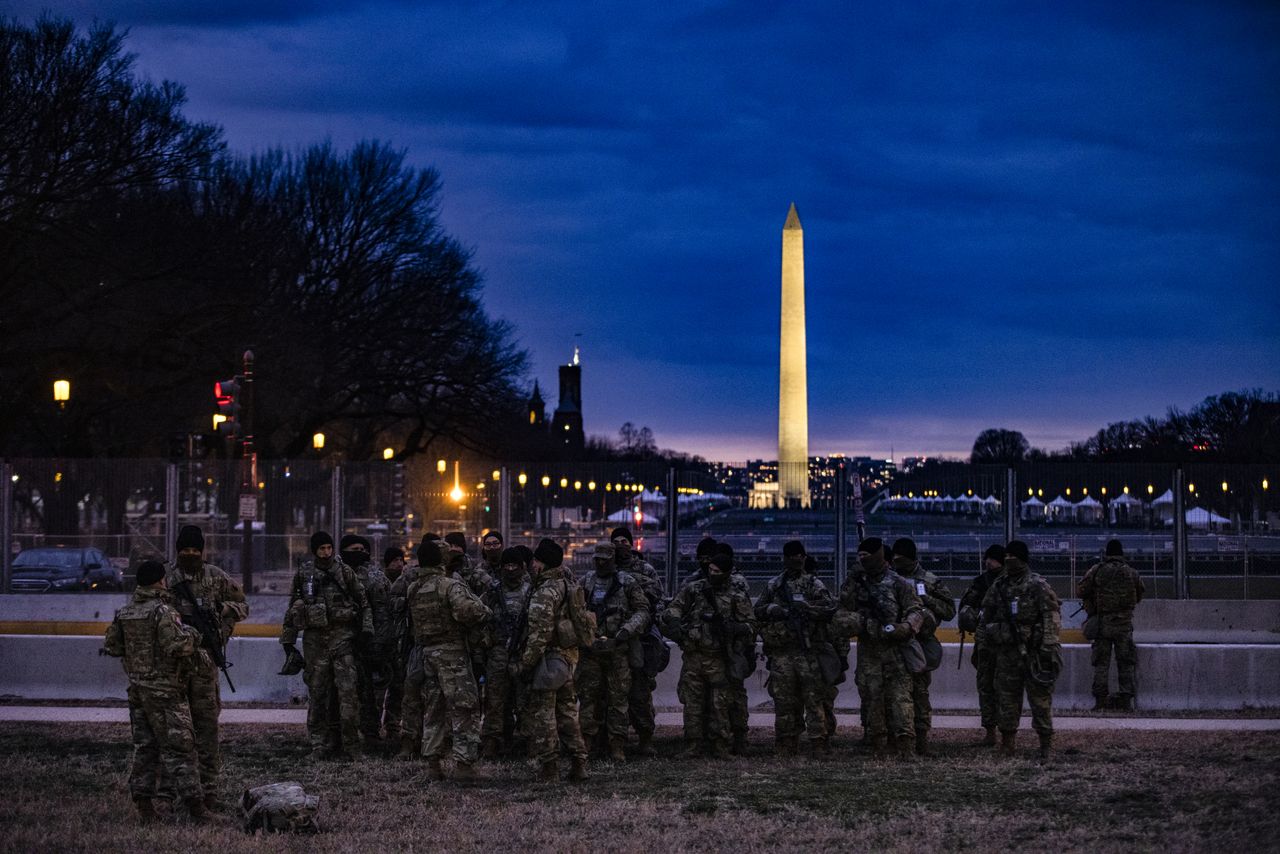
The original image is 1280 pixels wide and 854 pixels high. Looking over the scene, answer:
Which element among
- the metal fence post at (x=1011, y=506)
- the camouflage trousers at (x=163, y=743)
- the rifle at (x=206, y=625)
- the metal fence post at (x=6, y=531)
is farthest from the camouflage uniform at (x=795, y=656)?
the metal fence post at (x=6, y=531)

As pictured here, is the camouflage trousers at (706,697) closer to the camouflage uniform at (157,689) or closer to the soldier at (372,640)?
the soldier at (372,640)

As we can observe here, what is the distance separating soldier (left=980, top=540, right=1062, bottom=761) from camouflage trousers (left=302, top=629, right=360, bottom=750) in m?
6.09

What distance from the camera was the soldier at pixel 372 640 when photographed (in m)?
14.0

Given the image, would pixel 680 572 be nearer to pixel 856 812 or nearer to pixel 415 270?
pixel 856 812

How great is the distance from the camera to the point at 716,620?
13828mm

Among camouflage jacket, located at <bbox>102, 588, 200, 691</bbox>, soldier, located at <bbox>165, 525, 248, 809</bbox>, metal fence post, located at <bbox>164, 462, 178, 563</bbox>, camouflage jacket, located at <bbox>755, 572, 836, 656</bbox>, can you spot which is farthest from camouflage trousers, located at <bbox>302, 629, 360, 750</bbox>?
metal fence post, located at <bbox>164, 462, 178, 563</bbox>

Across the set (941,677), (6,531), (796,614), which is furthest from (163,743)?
(6,531)

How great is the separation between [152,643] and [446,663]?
2702mm

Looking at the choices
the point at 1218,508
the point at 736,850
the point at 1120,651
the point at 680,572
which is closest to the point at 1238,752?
the point at 1120,651

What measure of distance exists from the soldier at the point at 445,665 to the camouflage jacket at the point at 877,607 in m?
3.51

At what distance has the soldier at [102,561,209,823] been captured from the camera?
10.8m

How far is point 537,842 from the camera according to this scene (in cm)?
1033

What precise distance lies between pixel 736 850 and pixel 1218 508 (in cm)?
1739

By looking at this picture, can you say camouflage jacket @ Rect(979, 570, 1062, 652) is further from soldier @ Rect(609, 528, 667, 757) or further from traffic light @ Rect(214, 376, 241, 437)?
traffic light @ Rect(214, 376, 241, 437)
